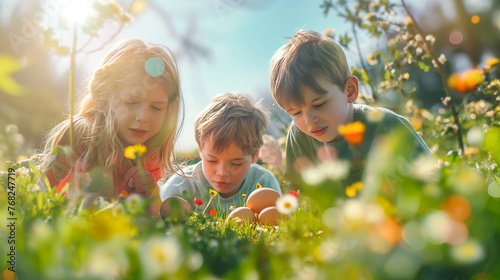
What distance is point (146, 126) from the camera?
2.27 m

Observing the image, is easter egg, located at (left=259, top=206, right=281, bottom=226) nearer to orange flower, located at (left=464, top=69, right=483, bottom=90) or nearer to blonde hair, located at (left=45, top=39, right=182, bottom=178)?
blonde hair, located at (left=45, top=39, right=182, bottom=178)

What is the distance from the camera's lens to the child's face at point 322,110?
2109 mm

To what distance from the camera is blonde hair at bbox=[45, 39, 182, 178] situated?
2.19 metres

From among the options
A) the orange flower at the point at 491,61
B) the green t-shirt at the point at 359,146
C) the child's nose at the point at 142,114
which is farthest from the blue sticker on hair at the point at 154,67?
the orange flower at the point at 491,61

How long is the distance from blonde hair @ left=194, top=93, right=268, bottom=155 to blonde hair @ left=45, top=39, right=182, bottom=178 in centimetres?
29

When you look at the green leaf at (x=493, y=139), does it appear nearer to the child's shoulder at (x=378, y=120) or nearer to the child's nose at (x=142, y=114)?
the child's shoulder at (x=378, y=120)

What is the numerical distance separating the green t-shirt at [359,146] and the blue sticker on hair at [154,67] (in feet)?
3.68

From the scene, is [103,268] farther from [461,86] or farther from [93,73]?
[461,86]

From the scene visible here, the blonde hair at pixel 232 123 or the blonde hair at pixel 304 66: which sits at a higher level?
the blonde hair at pixel 304 66

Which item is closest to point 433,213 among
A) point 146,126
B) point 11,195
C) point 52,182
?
point 11,195

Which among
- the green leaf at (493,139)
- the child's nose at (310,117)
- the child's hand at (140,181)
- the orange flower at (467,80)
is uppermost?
the orange flower at (467,80)

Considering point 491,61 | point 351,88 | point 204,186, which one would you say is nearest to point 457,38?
point 491,61

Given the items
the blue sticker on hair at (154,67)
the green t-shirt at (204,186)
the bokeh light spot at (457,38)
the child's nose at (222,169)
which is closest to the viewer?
the blue sticker on hair at (154,67)

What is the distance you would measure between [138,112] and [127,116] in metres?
0.07
